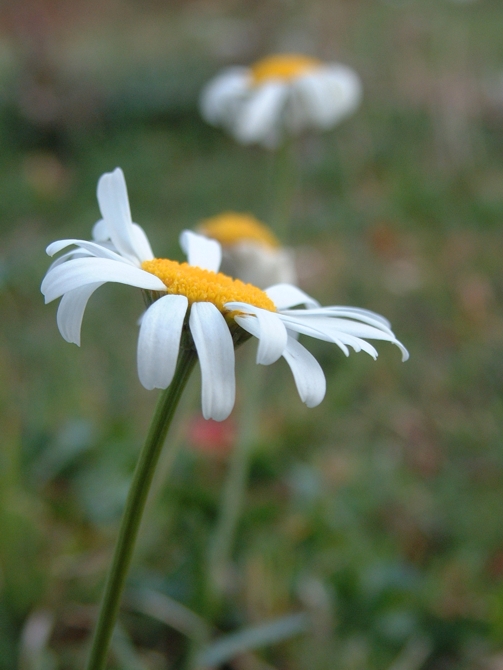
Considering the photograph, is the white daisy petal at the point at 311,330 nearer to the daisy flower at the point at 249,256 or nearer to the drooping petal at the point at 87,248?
the drooping petal at the point at 87,248

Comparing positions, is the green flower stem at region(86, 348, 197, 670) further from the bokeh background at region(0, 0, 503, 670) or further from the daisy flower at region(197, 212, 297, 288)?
the daisy flower at region(197, 212, 297, 288)

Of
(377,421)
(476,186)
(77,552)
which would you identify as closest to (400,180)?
(476,186)

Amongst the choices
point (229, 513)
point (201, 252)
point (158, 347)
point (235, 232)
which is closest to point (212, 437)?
point (229, 513)

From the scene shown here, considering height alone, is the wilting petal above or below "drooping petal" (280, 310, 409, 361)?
below

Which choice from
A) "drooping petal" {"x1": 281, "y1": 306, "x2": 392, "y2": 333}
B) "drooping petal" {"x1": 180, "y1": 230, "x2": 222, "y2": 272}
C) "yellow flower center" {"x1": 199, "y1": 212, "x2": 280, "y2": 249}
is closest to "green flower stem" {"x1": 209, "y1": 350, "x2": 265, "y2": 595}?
"yellow flower center" {"x1": 199, "y1": 212, "x2": 280, "y2": 249}

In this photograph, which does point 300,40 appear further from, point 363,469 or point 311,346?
point 363,469

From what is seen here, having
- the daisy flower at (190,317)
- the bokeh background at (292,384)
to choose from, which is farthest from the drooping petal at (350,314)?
the bokeh background at (292,384)
